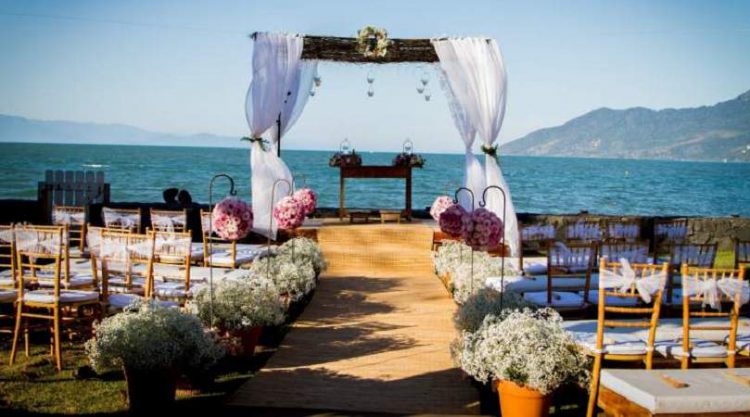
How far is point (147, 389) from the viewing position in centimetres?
446

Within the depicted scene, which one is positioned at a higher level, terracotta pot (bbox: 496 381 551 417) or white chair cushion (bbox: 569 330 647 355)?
white chair cushion (bbox: 569 330 647 355)

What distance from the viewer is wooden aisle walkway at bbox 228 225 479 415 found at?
4879mm

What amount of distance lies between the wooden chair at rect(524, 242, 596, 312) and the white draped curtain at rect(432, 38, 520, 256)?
2225mm

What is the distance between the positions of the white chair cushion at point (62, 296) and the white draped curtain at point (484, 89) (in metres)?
5.50

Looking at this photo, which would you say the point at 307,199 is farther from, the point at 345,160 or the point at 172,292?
the point at 345,160

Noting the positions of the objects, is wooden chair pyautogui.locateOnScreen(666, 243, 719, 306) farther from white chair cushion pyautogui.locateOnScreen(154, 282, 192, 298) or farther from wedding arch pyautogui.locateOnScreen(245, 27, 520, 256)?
white chair cushion pyautogui.locateOnScreen(154, 282, 192, 298)

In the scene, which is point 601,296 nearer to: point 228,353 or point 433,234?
point 228,353

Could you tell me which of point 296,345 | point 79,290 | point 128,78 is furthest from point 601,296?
point 128,78

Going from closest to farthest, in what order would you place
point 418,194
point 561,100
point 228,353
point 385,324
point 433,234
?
point 228,353 < point 385,324 < point 433,234 < point 418,194 < point 561,100

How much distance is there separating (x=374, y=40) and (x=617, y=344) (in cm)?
673

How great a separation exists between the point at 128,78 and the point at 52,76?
5931mm

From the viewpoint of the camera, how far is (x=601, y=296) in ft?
15.2

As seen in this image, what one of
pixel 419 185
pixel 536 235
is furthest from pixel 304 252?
pixel 419 185

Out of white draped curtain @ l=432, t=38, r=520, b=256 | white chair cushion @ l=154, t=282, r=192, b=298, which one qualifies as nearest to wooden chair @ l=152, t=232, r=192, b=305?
white chair cushion @ l=154, t=282, r=192, b=298
